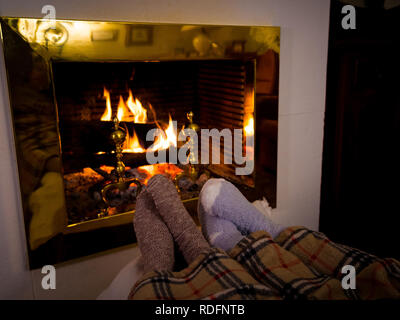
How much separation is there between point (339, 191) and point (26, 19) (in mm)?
1205

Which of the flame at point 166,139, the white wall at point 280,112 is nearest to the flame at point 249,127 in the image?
the white wall at point 280,112

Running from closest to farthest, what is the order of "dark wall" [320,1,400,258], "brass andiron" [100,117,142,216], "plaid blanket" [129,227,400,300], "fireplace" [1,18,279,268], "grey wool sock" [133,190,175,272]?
"plaid blanket" [129,227,400,300]
"grey wool sock" [133,190,175,272]
"fireplace" [1,18,279,268]
"brass andiron" [100,117,142,216]
"dark wall" [320,1,400,258]

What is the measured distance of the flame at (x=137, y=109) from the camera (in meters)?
1.19

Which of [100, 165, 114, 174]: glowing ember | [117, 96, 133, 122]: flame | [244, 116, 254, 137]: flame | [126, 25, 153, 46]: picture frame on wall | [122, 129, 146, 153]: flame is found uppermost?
[126, 25, 153, 46]: picture frame on wall

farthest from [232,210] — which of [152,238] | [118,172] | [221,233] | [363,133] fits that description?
[363,133]

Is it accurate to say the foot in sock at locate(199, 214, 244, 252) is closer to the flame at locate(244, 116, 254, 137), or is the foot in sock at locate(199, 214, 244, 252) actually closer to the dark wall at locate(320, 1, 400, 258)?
the flame at locate(244, 116, 254, 137)

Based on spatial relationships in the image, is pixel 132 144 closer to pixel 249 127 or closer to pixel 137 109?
pixel 137 109

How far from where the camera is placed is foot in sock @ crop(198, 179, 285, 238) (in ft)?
2.52

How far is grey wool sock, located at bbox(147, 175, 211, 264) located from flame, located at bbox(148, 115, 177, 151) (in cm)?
39

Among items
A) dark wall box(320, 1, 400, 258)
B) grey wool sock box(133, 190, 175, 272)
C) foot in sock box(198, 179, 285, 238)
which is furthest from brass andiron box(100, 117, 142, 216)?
dark wall box(320, 1, 400, 258)

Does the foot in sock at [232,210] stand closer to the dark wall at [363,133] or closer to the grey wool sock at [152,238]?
the grey wool sock at [152,238]

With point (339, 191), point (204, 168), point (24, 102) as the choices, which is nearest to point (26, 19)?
point (24, 102)

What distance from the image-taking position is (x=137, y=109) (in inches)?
47.3

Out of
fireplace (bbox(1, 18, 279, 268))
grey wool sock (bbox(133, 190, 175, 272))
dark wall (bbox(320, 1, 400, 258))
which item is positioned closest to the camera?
grey wool sock (bbox(133, 190, 175, 272))
